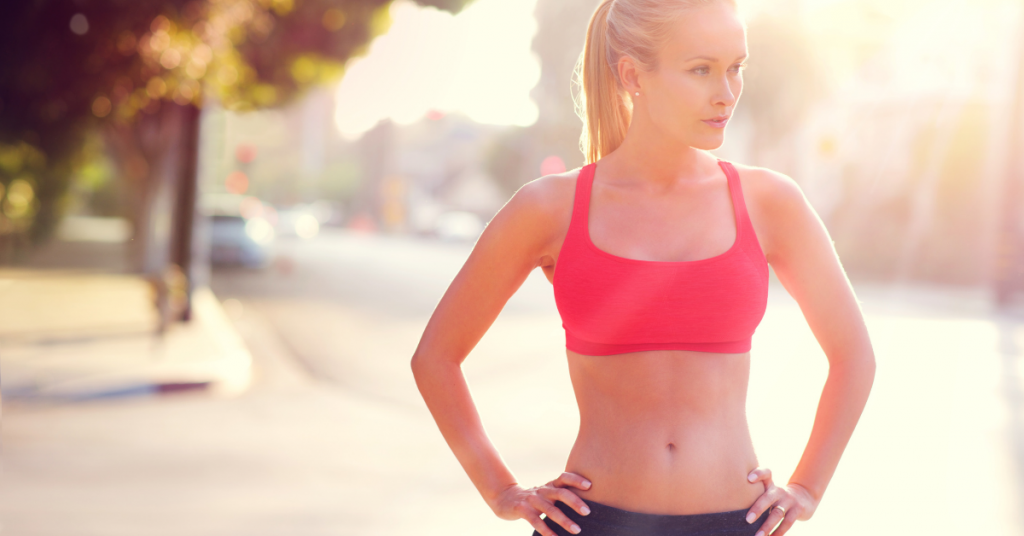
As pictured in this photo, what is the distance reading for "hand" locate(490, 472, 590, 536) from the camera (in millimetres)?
1938

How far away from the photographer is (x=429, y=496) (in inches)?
253

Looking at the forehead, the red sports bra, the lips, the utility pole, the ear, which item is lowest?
the red sports bra

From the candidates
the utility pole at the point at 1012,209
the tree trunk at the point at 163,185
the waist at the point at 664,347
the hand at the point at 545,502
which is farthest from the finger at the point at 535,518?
the utility pole at the point at 1012,209

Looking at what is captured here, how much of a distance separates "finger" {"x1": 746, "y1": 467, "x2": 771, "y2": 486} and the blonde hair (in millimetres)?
712

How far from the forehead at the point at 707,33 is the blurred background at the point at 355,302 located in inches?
30.7

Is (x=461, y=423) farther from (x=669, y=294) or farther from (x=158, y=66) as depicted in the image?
(x=158, y=66)

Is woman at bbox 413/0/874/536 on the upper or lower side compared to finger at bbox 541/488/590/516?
upper

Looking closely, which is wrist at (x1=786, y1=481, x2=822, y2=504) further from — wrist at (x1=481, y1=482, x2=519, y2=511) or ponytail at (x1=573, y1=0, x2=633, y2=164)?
ponytail at (x1=573, y1=0, x2=633, y2=164)

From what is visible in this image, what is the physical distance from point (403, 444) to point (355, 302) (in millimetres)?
13060

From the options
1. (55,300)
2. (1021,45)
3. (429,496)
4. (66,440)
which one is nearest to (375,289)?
(55,300)

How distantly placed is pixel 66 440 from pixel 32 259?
964 inches

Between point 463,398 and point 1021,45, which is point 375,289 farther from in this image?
point 463,398

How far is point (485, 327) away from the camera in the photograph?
2135 mm

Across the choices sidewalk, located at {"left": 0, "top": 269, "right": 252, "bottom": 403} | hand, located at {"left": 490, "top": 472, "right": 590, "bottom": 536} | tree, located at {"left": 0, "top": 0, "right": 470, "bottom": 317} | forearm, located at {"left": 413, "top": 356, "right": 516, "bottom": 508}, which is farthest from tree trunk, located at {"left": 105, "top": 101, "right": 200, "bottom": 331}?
hand, located at {"left": 490, "top": 472, "right": 590, "bottom": 536}
